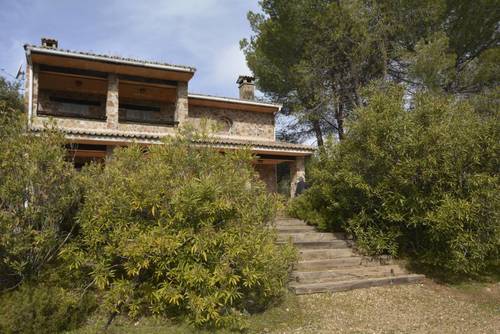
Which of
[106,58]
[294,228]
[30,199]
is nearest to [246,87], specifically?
[106,58]

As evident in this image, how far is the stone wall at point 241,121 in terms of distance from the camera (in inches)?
651

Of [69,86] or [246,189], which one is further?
[69,86]

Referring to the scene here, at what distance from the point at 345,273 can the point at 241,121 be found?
11.1 m

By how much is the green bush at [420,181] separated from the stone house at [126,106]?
415 cm

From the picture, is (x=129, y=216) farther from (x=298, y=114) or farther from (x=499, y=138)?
(x=298, y=114)

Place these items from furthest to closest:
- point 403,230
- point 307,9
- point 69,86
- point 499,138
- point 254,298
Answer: point 307,9, point 69,86, point 403,230, point 499,138, point 254,298

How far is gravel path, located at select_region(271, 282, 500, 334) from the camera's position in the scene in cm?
520

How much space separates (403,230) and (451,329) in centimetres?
342

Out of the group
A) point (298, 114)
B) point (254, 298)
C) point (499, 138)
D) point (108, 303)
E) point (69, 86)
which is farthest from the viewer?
point (298, 114)

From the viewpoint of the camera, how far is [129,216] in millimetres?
4977

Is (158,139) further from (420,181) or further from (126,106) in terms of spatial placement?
(420,181)

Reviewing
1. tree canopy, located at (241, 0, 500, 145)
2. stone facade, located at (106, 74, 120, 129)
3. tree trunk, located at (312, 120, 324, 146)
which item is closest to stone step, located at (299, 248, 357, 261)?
tree canopy, located at (241, 0, 500, 145)

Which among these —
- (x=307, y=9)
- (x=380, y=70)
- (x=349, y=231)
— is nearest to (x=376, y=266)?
(x=349, y=231)

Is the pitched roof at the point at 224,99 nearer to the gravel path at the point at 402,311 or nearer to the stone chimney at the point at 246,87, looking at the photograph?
the stone chimney at the point at 246,87
